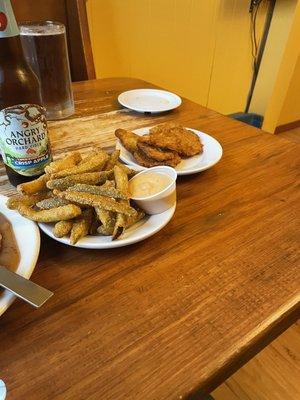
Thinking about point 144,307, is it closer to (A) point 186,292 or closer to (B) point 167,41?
(A) point 186,292

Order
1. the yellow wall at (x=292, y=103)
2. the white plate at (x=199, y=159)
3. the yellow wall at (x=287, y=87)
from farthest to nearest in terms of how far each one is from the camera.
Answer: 1. the yellow wall at (x=292, y=103)
2. the yellow wall at (x=287, y=87)
3. the white plate at (x=199, y=159)

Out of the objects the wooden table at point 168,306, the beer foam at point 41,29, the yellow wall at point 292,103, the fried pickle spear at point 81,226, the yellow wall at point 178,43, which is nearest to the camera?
the wooden table at point 168,306

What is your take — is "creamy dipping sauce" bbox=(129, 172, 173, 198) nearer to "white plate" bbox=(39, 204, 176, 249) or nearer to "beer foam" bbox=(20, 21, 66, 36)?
"white plate" bbox=(39, 204, 176, 249)

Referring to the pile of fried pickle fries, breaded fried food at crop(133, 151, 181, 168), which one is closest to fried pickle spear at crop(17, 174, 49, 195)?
the pile of fried pickle fries

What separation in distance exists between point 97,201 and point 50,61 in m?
0.54

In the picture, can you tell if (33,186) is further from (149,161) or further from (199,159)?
(199,159)

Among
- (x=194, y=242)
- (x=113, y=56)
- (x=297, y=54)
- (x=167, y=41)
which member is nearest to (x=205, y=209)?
(x=194, y=242)

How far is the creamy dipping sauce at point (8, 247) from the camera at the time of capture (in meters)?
0.39

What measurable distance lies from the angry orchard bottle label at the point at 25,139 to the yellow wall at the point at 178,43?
1.42 meters

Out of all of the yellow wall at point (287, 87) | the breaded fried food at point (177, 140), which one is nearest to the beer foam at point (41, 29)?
the breaded fried food at point (177, 140)

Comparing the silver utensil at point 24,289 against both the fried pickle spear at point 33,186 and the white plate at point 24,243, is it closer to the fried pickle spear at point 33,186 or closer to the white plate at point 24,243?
the white plate at point 24,243

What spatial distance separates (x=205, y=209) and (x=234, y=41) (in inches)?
82.3

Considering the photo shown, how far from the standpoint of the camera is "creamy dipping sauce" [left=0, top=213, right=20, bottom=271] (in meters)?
0.39

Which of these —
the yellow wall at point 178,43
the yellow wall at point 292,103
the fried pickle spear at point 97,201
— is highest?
the fried pickle spear at point 97,201
